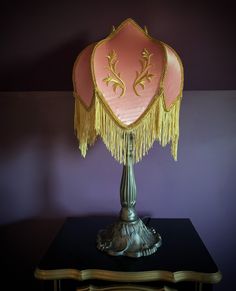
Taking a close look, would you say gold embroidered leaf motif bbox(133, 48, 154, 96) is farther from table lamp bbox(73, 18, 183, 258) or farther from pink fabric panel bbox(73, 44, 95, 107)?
pink fabric panel bbox(73, 44, 95, 107)

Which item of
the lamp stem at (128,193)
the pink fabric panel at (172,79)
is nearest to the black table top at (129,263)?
the lamp stem at (128,193)

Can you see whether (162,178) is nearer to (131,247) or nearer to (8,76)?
(131,247)

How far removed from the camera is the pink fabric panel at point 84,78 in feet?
2.53

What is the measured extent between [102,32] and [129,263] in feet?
3.03

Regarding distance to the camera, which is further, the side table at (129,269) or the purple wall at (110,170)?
the purple wall at (110,170)

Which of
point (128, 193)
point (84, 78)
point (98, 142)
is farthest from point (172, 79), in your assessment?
point (98, 142)

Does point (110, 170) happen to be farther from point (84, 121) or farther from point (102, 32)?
point (102, 32)

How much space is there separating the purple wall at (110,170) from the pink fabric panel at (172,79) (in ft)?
1.23

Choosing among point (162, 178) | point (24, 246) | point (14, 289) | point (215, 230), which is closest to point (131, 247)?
point (162, 178)

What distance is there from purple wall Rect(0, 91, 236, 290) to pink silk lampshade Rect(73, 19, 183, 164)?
41 centimetres

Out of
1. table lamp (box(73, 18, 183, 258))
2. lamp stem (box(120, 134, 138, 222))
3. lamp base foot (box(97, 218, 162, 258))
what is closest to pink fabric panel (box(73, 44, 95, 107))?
table lamp (box(73, 18, 183, 258))

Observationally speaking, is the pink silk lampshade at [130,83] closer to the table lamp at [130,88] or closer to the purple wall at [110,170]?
the table lamp at [130,88]

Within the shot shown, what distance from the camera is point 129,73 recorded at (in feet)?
2.50

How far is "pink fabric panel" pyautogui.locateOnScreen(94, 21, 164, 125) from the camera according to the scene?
2.48 feet
